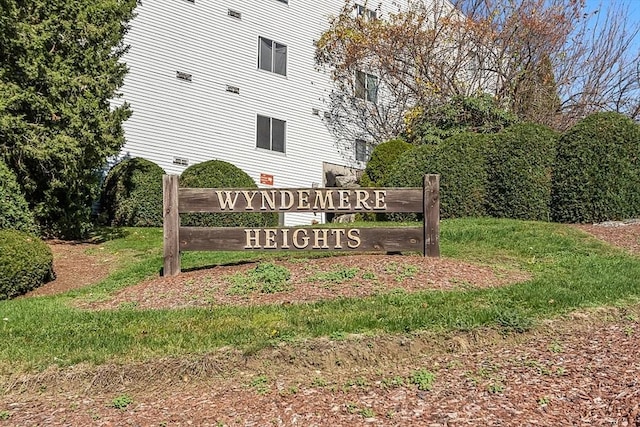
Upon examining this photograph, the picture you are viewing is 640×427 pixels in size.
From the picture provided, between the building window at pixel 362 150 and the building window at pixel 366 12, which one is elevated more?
the building window at pixel 366 12

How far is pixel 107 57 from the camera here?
1180 centimetres

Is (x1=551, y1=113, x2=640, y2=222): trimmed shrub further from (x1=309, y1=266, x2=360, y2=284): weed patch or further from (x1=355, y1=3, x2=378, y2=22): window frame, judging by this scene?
(x1=355, y1=3, x2=378, y2=22): window frame

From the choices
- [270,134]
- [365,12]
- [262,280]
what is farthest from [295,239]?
[365,12]

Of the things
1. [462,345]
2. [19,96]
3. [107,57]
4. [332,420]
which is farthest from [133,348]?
[107,57]

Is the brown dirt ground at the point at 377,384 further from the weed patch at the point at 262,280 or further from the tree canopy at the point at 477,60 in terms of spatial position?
the tree canopy at the point at 477,60

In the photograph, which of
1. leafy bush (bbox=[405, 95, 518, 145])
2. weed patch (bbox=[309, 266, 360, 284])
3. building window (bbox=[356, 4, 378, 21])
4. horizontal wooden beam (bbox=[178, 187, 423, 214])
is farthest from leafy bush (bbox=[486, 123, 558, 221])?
building window (bbox=[356, 4, 378, 21])

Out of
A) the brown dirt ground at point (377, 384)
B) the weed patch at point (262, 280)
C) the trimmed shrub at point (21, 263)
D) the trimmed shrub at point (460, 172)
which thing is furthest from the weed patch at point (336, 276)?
the trimmed shrub at point (460, 172)

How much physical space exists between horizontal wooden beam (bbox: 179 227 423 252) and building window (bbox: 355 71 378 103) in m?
14.9

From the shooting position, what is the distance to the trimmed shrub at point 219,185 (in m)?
13.0

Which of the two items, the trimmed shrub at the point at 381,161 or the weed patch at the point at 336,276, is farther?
the trimmed shrub at the point at 381,161

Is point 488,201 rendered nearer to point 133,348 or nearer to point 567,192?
point 567,192

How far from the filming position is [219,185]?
44.2ft

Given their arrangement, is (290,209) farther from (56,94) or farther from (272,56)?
(272,56)

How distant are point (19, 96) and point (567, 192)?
11.9 metres
